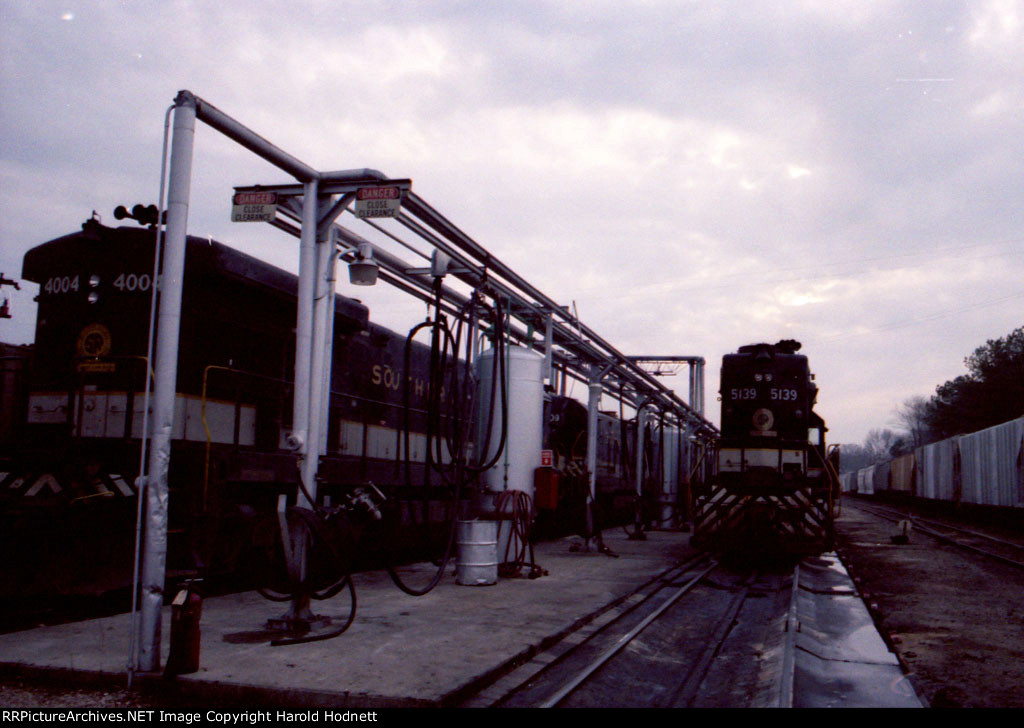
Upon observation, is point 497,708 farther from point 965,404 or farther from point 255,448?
point 965,404

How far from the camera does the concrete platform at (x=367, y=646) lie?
4.90 m

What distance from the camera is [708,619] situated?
8492 mm

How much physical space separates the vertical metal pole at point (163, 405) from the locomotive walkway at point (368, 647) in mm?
387

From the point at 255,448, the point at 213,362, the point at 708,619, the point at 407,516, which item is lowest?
the point at 708,619

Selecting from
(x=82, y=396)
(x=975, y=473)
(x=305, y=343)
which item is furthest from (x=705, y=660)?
(x=975, y=473)

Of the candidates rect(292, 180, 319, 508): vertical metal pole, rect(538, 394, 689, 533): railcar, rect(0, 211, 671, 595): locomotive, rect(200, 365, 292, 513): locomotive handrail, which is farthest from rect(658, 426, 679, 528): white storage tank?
rect(292, 180, 319, 508): vertical metal pole

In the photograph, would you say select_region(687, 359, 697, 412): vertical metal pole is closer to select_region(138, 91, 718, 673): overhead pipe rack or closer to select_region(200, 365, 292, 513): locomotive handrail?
select_region(138, 91, 718, 673): overhead pipe rack

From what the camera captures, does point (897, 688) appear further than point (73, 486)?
No

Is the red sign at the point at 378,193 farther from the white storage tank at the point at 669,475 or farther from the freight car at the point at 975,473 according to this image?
the freight car at the point at 975,473

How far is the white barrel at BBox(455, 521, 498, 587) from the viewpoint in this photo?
1006 cm

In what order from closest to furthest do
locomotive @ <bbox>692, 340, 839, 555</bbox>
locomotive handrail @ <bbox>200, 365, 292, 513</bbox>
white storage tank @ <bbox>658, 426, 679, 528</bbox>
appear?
locomotive handrail @ <bbox>200, 365, 292, 513</bbox> < locomotive @ <bbox>692, 340, 839, 555</bbox> < white storage tank @ <bbox>658, 426, 679, 528</bbox>

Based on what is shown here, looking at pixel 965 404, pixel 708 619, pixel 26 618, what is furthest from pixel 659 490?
pixel 965 404

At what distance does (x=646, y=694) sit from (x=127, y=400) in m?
5.34

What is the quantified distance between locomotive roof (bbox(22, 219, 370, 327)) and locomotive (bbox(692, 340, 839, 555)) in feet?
27.3
